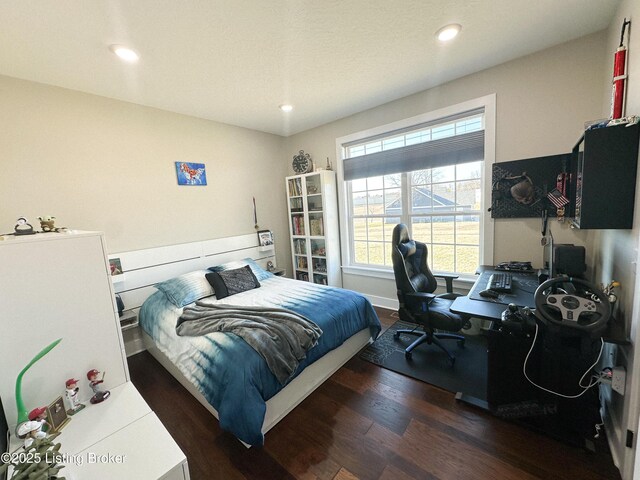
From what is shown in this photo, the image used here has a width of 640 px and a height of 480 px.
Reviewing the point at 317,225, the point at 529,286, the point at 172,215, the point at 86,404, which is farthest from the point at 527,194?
the point at 172,215

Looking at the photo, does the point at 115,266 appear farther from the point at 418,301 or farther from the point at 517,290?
the point at 517,290

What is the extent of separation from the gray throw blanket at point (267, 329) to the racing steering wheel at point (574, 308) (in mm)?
1361

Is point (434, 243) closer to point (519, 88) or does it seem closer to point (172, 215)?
point (519, 88)

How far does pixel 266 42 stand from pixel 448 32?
1305mm

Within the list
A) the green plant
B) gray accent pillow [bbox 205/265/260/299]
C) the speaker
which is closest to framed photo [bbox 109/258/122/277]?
gray accent pillow [bbox 205/265/260/299]

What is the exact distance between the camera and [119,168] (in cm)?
266

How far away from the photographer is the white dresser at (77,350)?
3.05ft

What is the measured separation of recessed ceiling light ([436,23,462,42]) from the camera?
1.83 meters

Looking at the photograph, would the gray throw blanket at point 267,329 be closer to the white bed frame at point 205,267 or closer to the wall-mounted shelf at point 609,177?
the white bed frame at point 205,267

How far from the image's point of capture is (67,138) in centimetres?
236

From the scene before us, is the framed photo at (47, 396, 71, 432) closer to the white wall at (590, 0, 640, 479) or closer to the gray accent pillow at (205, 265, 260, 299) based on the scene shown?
the gray accent pillow at (205, 265, 260, 299)

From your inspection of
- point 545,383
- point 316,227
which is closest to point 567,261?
point 545,383

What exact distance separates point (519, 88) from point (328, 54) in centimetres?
172

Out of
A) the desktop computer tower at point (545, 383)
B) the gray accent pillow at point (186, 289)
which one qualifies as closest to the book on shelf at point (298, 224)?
the gray accent pillow at point (186, 289)
